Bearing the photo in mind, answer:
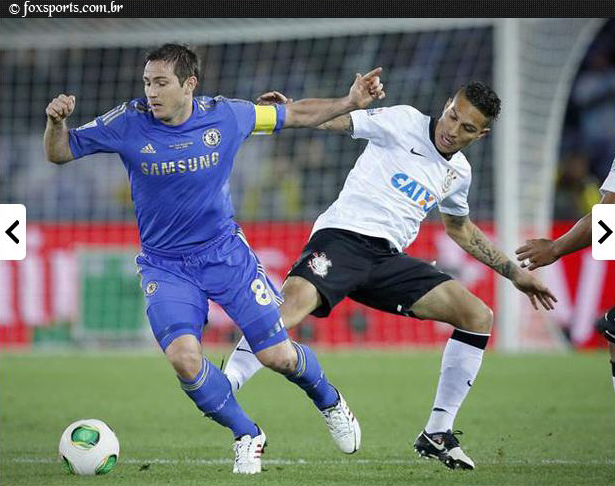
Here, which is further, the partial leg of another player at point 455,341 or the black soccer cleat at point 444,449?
Answer: the partial leg of another player at point 455,341

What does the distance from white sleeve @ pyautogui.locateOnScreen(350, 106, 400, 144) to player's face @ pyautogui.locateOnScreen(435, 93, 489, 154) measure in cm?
30

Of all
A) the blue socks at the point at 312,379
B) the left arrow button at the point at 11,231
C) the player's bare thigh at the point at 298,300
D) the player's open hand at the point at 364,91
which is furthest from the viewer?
the player's bare thigh at the point at 298,300

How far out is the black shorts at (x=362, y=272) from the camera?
6914 mm

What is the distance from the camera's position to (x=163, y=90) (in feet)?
20.0

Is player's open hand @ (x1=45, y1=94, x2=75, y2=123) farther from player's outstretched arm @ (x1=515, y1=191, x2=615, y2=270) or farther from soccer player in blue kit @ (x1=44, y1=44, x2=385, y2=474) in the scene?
player's outstretched arm @ (x1=515, y1=191, x2=615, y2=270)

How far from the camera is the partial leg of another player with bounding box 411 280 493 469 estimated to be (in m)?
6.94

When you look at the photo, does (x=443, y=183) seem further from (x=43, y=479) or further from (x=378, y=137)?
(x=43, y=479)

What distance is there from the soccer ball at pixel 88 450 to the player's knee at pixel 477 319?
84.2 inches

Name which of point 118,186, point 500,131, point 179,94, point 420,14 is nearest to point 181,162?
point 179,94

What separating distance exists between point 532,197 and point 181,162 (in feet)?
33.2

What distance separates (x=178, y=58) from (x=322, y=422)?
3753mm

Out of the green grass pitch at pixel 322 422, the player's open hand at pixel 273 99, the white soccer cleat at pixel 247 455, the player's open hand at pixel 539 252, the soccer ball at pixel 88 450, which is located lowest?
the green grass pitch at pixel 322 422

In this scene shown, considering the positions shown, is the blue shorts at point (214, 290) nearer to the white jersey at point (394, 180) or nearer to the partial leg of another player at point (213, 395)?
the partial leg of another player at point (213, 395)

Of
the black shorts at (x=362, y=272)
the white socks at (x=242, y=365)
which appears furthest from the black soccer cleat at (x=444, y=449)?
the white socks at (x=242, y=365)
